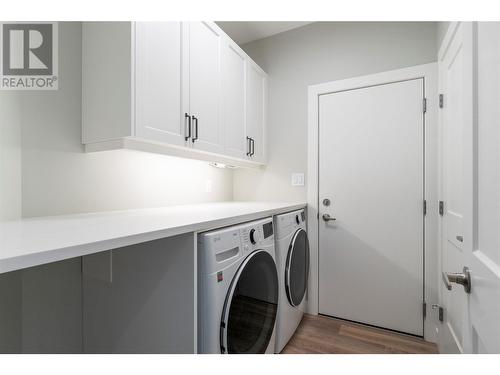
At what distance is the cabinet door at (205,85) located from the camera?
5.09 ft

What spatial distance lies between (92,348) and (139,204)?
2.68 feet

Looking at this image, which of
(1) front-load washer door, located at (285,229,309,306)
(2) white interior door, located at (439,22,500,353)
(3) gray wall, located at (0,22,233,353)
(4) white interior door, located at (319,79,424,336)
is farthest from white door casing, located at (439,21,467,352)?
(3) gray wall, located at (0,22,233,353)

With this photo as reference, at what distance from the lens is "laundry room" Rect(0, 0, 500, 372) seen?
0.74 meters

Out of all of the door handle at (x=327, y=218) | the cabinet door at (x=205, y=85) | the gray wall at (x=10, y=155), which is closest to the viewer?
the gray wall at (x=10, y=155)

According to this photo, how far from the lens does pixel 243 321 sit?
1194 millimetres

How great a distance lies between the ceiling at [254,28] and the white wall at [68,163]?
1344 mm

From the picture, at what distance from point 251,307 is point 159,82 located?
1.26 metres

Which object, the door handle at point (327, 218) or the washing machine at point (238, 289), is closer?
the washing machine at point (238, 289)

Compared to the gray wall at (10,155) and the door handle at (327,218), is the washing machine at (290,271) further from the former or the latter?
the gray wall at (10,155)

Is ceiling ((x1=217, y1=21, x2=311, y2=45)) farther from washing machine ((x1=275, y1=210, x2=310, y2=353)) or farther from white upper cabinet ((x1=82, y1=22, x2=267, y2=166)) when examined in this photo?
washing machine ((x1=275, y1=210, x2=310, y2=353))

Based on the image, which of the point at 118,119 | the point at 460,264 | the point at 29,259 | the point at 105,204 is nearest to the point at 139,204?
the point at 105,204

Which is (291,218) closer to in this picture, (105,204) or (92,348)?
(105,204)

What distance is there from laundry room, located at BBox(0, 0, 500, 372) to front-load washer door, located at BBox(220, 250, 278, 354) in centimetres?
1

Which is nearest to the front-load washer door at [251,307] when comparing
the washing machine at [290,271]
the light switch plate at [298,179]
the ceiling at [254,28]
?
the washing machine at [290,271]
